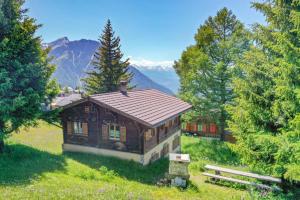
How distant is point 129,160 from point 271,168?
32.7 ft

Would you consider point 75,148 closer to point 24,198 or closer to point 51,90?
point 51,90

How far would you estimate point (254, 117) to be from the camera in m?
12.6

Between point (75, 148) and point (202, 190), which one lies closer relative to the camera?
point (202, 190)

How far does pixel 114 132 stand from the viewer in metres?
19.2

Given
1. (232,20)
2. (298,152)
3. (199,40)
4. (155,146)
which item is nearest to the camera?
(298,152)

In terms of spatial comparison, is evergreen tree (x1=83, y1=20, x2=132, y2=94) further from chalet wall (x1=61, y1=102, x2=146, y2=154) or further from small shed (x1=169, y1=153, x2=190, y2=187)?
small shed (x1=169, y1=153, x2=190, y2=187)

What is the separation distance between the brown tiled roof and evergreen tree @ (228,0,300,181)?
6141 millimetres

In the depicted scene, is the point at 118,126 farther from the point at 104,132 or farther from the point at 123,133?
the point at 104,132

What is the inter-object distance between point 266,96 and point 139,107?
395 inches

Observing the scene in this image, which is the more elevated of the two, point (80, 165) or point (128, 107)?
point (128, 107)

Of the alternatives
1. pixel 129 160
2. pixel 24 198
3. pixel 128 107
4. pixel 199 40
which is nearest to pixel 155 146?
pixel 129 160

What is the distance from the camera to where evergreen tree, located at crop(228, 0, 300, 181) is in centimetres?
1044

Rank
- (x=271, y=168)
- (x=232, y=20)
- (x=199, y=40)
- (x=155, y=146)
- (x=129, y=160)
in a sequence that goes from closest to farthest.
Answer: (x=271, y=168)
(x=129, y=160)
(x=155, y=146)
(x=232, y=20)
(x=199, y=40)

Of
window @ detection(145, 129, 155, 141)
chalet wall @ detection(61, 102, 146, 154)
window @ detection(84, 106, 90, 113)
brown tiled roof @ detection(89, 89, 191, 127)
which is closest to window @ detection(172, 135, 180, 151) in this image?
brown tiled roof @ detection(89, 89, 191, 127)
